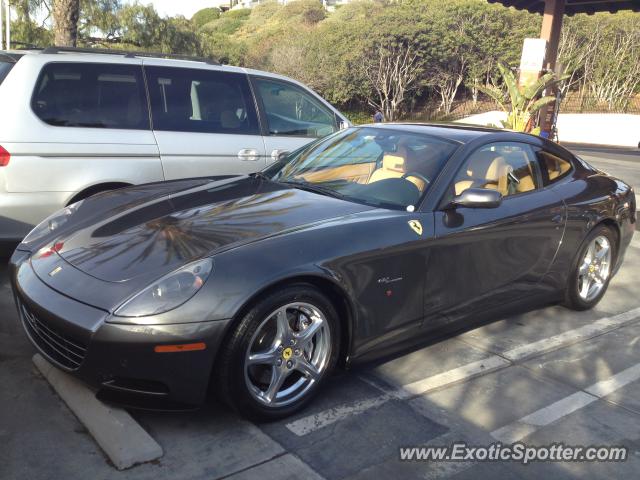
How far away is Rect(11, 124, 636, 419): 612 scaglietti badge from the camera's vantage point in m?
2.75

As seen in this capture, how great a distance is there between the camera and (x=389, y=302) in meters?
3.38

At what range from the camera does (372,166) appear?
411 cm

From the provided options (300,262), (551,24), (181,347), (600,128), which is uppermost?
(551,24)

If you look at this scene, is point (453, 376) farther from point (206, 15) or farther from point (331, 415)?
point (206, 15)

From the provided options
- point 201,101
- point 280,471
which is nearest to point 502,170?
point 280,471

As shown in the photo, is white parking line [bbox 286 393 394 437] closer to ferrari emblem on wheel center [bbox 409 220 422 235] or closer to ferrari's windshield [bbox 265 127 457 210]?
ferrari emblem on wheel center [bbox 409 220 422 235]

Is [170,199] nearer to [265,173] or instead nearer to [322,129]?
[265,173]

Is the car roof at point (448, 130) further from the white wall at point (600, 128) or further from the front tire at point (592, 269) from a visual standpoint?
the white wall at point (600, 128)

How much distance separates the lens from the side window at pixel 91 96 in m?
4.92

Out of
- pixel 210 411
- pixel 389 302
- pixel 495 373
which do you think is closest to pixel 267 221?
pixel 389 302

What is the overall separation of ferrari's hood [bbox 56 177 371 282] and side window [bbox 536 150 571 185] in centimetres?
174

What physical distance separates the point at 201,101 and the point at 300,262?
318cm

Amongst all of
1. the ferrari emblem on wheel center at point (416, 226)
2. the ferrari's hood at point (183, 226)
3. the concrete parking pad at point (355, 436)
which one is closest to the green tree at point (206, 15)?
the ferrari's hood at point (183, 226)
